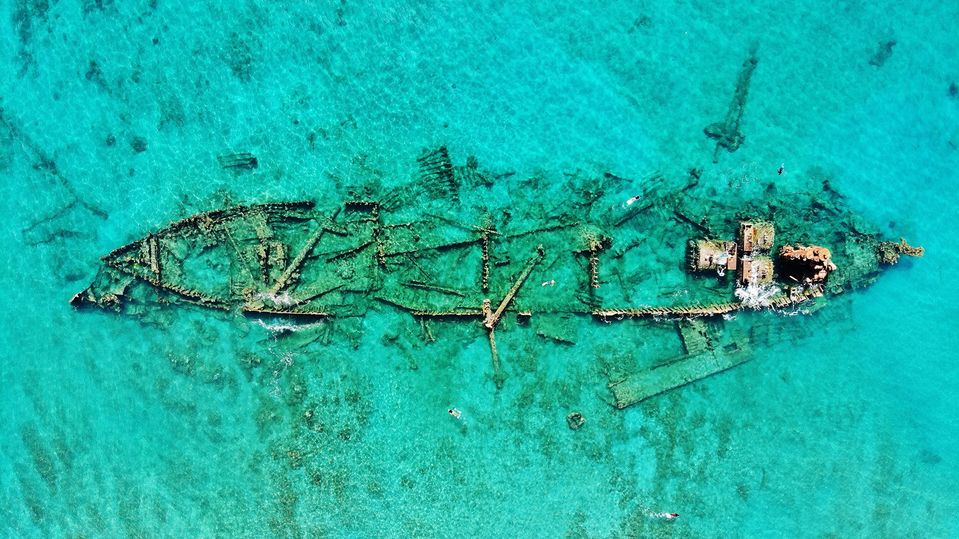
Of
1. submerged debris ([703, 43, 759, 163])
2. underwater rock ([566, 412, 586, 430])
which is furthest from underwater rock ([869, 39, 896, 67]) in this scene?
underwater rock ([566, 412, 586, 430])

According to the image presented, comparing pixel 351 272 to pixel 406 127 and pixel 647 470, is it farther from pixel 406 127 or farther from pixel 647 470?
pixel 647 470

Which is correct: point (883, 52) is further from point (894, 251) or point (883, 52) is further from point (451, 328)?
point (451, 328)

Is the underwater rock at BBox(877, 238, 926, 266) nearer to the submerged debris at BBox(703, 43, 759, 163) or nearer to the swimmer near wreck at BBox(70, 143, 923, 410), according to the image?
the swimmer near wreck at BBox(70, 143, 923, 410)

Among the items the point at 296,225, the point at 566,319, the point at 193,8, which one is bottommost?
the point at 566,319

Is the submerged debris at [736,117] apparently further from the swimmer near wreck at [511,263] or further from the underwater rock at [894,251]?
the underwater rock at [894,251]

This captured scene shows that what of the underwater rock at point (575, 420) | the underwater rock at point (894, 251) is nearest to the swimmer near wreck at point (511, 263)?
the underwater rock at point (894, 251)

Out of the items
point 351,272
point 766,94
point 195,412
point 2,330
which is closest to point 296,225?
point 351,272
